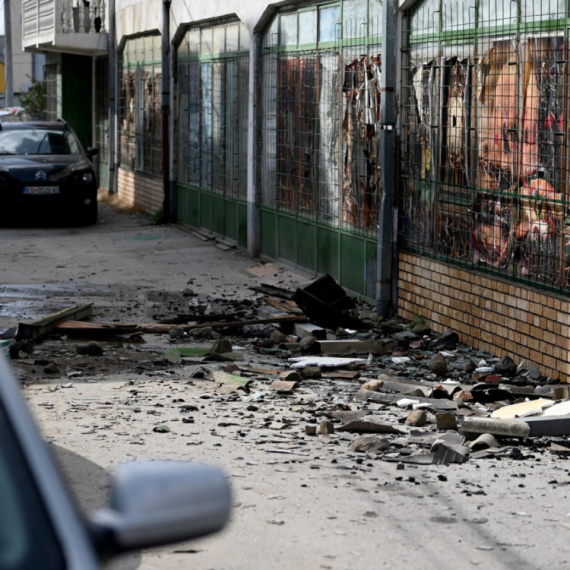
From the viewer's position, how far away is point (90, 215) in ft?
71.5

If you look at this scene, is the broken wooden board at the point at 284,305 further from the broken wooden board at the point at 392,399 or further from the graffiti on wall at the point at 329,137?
the broken wooden board at the point at 392,399

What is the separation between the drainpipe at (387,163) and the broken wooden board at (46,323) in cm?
284

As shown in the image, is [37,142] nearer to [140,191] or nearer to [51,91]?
[140,191]

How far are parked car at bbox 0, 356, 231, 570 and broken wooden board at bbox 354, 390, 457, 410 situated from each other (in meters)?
5.69

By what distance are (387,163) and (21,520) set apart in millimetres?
9765

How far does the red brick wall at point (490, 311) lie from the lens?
8984 mm

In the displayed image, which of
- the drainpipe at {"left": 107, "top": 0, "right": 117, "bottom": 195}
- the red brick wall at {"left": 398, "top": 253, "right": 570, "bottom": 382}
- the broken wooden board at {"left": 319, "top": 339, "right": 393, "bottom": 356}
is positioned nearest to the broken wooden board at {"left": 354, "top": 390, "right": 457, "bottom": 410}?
the red brick wall at {"left": 398, "top": 253, "right": 570, "bottom": 382}

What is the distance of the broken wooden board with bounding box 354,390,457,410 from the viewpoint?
8164 millimetres

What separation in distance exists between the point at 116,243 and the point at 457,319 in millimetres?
9295

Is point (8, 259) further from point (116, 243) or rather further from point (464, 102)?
point (464, 102)

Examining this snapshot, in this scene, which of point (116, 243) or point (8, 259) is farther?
point (116, 243)

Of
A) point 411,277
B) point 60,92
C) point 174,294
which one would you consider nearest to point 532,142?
point 411,277

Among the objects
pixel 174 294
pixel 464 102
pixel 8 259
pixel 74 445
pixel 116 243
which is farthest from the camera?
pixel 116 243

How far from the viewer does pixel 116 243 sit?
19.1 metres
